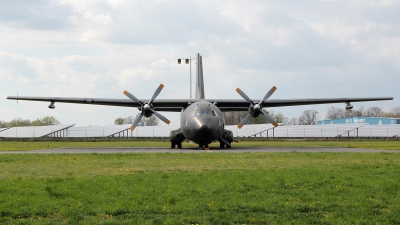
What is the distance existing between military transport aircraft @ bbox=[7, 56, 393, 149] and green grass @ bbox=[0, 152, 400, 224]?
51.8 ft

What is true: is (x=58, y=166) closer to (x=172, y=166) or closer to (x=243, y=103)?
(x=172, y=166)

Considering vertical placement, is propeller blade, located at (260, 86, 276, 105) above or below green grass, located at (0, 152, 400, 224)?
above

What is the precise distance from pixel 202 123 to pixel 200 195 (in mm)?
21783

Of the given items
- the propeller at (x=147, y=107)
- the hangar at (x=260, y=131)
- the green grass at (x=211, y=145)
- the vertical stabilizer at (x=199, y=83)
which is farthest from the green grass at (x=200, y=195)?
the hangar at (x=260, y=131)

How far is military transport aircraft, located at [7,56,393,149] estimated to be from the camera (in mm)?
36531

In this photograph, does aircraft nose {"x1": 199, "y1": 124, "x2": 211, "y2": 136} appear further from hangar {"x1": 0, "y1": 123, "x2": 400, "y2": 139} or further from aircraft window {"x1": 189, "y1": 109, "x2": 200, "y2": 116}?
hangar {"x1": 0, "y1": 123, "x2": 400, "y2": 139}

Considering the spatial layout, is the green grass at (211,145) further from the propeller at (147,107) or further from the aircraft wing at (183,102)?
the propeller at (147,107)

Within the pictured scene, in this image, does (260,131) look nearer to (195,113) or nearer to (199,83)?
(199,83)

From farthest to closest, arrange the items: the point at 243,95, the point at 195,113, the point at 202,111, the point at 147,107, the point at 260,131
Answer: the point at 260,131 < the point at 243,95 < the point at 147,107 < the point at 195,113 < the point at 202,111

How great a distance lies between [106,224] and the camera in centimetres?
1051

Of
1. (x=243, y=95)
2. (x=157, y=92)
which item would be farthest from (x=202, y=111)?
(x=157, y=92)

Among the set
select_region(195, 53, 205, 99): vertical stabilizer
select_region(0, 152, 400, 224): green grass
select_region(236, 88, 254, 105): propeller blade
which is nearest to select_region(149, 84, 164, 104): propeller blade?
select_region(195, 53, 205, 99): vertical stabilizer

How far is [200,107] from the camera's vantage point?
122ft

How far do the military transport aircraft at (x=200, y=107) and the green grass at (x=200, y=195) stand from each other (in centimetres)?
1579
